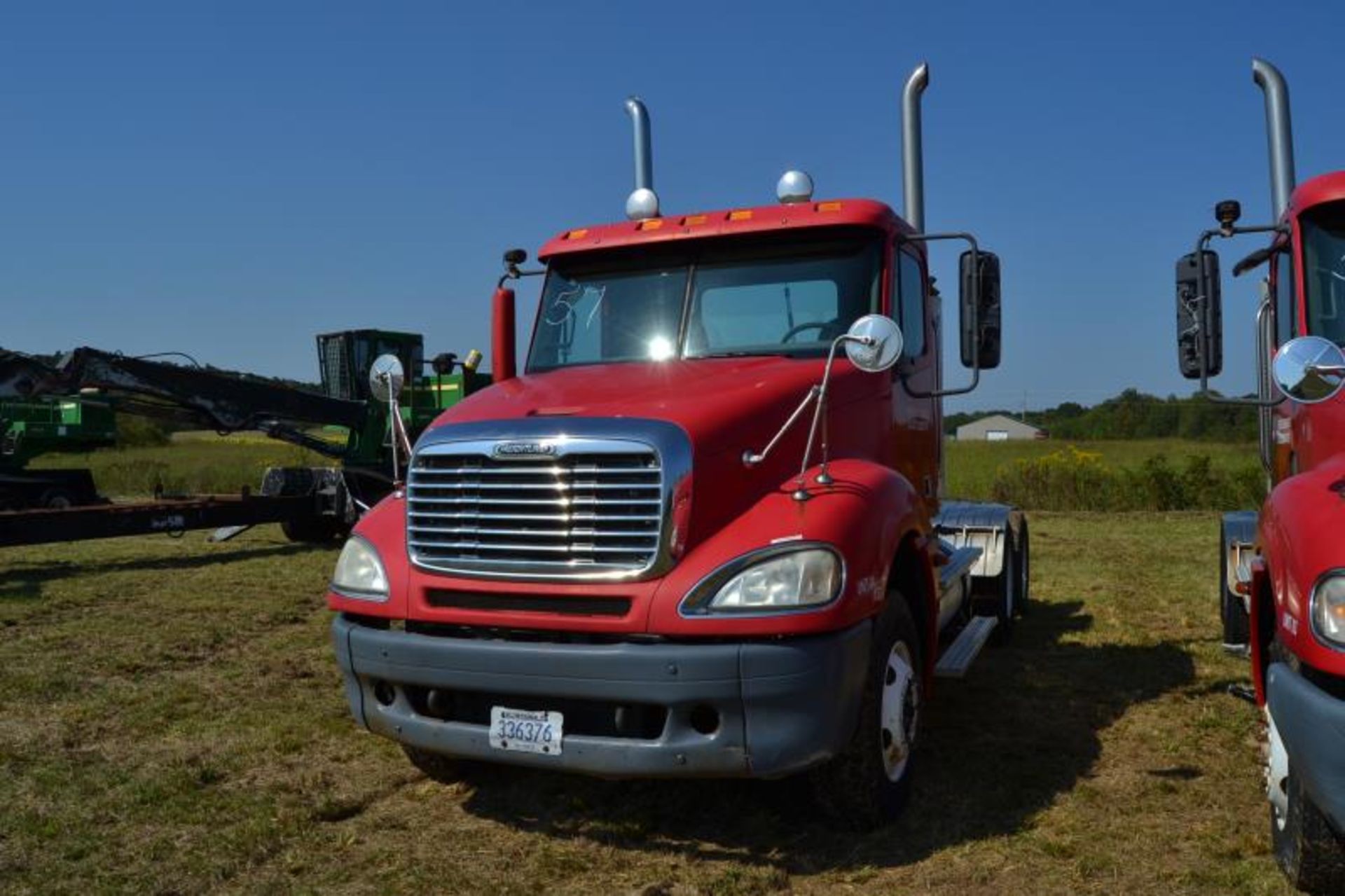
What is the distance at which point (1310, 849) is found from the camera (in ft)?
11.0

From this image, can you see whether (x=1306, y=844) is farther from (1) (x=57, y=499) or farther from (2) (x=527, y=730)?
(1) (x=57, y=499)

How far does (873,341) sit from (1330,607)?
1.78m

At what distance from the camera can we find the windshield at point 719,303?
5.14 m

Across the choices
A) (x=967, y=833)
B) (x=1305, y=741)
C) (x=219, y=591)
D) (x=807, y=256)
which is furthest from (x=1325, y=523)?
(x=219, y=591)

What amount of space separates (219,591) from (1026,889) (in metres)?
8.96

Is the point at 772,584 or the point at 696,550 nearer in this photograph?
the point at 772,584

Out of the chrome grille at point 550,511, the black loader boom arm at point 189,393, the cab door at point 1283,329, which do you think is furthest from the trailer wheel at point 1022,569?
the black loader boom arm at point 189,393

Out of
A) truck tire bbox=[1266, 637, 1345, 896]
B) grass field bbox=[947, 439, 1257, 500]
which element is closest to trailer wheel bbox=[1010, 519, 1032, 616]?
truck tire bbox=[1266, 637, 1345, 896]

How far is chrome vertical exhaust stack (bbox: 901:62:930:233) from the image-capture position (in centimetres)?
705

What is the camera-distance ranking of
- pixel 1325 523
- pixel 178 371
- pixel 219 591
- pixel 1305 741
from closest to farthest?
1. pixel 1305 741
2. pixel 1325 523
3. pixel 219 591
4. pixel 178 371

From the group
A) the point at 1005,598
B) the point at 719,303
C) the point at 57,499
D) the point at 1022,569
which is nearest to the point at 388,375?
the point at 719,303

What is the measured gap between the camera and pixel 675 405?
13.8 feet

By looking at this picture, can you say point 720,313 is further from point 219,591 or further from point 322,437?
point 322,437

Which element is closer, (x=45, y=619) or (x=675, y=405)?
(x=675, y=405)
